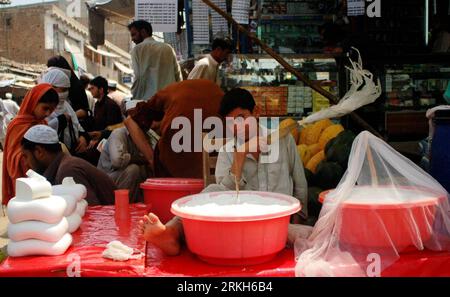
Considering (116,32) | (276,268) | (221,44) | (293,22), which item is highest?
(116,32)

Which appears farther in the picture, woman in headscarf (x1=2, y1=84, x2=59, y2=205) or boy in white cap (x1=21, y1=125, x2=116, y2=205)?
woman in headscarf (x1=2, y1=84, x2=59, y2=205)

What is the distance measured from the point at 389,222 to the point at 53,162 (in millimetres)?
2048

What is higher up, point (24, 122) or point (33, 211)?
point (24, 122)

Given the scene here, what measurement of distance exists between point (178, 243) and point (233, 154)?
0.58 meters

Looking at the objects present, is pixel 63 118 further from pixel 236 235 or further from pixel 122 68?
pixel 122 68

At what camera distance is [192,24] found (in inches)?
195

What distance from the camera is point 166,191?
2.93 m

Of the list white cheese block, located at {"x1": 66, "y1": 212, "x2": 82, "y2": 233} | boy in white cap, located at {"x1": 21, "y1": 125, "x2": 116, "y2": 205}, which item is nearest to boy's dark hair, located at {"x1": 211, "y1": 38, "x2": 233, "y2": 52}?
boy in white cap, located at {"x1": 21, "y1": 125, "x2": 116, "y2": 205}

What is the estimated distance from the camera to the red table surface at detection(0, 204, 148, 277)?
76.9 inches

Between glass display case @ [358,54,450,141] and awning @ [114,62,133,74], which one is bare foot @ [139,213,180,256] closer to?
glass display case @ [358,54,450,141]

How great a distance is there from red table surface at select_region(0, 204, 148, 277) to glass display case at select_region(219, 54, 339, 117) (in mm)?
2673

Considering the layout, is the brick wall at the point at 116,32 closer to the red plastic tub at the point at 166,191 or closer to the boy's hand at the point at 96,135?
the boy's hand at the point at 96,135

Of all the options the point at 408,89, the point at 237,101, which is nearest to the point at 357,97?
the point at 237,101
